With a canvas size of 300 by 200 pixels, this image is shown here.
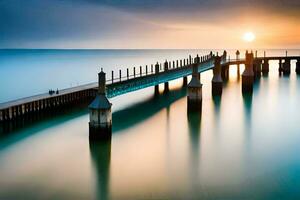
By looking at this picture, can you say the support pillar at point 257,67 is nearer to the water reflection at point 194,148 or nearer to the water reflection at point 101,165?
the water reflection at point 194,148

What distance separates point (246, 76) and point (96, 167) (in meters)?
32.5

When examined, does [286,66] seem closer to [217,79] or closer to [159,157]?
[217,79]

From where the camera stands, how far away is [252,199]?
13945 mm

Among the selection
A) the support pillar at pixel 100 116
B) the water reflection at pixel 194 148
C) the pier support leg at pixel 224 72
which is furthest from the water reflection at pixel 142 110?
the pier support leg at pixel 224 72

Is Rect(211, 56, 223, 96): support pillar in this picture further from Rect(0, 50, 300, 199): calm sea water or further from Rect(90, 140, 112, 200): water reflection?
Rect(90, 140, 112, 200): water reflection

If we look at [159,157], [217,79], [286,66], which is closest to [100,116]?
[159,157]

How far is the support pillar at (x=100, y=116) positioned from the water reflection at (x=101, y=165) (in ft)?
1.36

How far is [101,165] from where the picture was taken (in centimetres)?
1812

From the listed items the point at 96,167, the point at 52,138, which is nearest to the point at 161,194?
the point at 96,167

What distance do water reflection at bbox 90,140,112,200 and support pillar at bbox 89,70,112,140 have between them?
41 centimetres

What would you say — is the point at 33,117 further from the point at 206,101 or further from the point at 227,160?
the point at 206,101

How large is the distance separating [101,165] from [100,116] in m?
2.74

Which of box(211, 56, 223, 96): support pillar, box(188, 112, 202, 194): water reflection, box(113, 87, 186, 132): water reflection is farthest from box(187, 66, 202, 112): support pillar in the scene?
box(211, 56, 223, 96): support pillar

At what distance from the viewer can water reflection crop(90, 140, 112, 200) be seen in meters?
15.0
